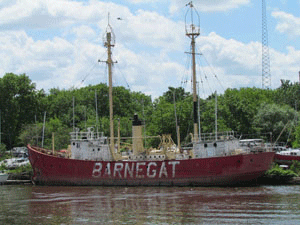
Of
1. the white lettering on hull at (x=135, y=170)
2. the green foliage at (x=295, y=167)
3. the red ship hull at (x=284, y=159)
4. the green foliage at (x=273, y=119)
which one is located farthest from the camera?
the green foliage at (x=273, y=119)

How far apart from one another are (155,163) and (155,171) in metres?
0.59

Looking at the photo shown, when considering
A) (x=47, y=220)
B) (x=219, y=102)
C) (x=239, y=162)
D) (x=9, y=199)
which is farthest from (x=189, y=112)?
(x=47, y=220)

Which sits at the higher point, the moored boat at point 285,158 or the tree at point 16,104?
the tree at point 16,104

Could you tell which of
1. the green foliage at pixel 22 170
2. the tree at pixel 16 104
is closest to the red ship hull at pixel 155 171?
the green foliage at pixel 22 170

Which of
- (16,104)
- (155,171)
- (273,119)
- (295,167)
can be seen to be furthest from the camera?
(16,104)

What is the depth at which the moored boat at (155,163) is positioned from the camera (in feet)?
135

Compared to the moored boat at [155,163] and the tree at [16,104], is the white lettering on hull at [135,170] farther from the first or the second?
the tree at [16,104]

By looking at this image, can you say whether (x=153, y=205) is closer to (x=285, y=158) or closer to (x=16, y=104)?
(x=285, y=158)

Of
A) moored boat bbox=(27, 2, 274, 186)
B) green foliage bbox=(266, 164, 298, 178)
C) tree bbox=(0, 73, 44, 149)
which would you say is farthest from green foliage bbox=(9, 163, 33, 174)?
tree bbox=(0, 73, 44, 149)

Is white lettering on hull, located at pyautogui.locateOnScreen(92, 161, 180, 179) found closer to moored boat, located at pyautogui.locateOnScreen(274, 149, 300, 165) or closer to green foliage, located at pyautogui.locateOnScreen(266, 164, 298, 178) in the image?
green foliage, located at pyautogui.locateOnScreen(266, 164, 298, 178)

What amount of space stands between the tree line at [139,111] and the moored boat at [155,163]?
28.4 feet

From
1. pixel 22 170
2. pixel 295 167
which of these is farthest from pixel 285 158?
pixel 22 170

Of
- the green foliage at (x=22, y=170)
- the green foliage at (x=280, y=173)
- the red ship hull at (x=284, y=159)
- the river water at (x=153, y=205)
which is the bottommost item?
the river water at (x=153, y=205)

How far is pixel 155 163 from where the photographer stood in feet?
141
